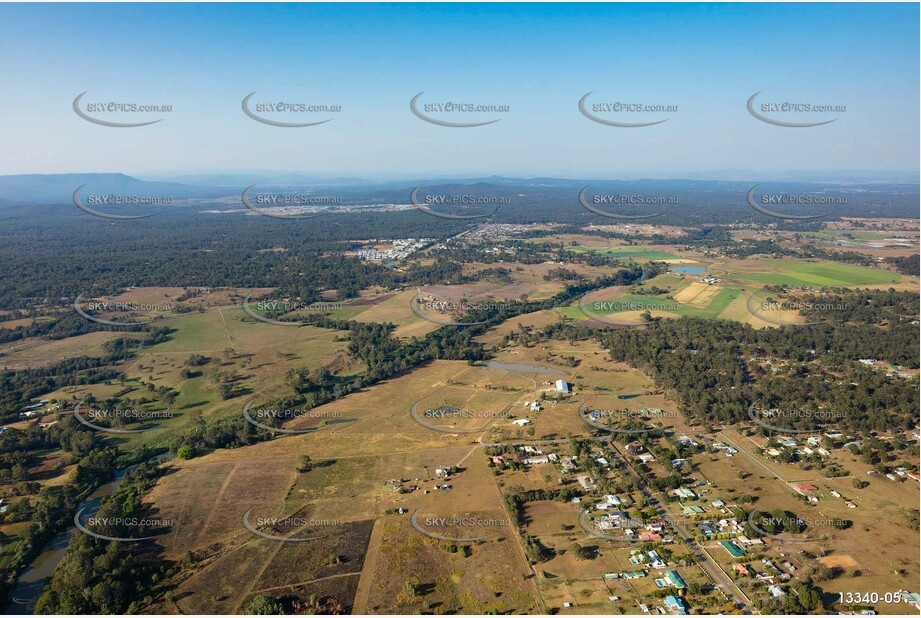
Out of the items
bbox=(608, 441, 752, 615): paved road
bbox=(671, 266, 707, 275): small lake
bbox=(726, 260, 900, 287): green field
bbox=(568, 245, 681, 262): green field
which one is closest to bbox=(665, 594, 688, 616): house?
bbox=(608, 441, 752, 615): paved road

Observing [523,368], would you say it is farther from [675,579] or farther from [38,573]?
[38,573]

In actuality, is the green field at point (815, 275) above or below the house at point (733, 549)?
above

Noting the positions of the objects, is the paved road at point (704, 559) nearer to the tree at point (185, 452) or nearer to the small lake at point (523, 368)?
the small lake at point (523, 368)

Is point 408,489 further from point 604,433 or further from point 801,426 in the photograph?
point 801,426

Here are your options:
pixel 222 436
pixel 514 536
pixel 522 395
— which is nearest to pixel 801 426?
pixel 522 395

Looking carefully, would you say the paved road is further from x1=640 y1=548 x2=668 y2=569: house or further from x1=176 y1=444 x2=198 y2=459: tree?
x1=176 y1=444 x2=198 y2=459: tree

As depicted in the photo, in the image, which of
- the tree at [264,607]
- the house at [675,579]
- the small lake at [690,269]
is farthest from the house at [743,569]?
the small lake at [690,269]

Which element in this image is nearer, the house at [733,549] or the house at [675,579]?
the house at [675,579]
